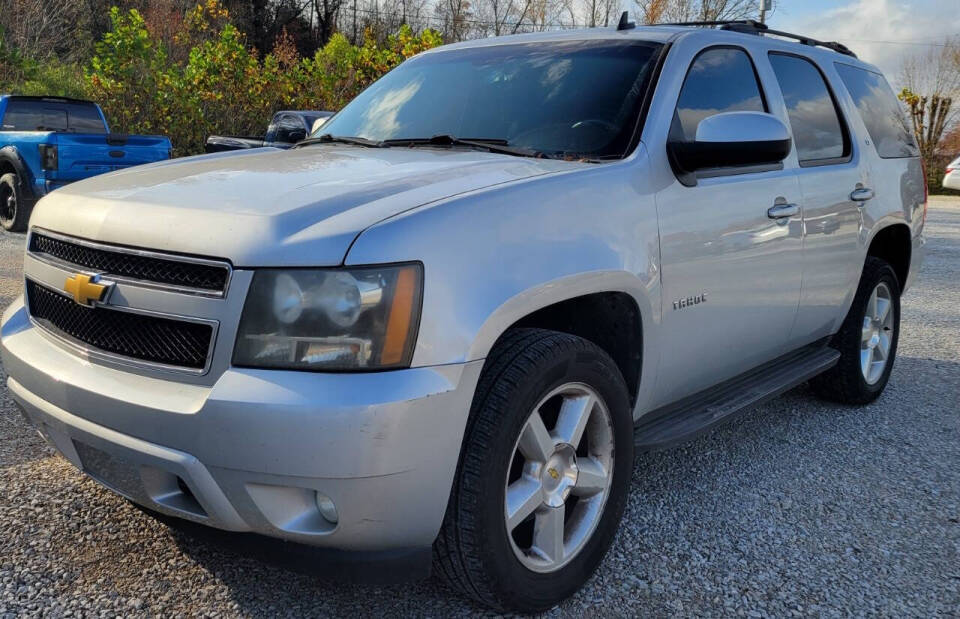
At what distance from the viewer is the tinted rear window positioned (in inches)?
437

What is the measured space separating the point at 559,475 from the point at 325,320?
91 centimetres

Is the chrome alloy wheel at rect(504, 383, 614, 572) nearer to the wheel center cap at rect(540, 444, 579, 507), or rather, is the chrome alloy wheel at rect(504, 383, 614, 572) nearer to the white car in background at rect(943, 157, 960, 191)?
the wheel center cap at rect(540, 444, 579, 507)

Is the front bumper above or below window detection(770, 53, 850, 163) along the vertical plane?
below

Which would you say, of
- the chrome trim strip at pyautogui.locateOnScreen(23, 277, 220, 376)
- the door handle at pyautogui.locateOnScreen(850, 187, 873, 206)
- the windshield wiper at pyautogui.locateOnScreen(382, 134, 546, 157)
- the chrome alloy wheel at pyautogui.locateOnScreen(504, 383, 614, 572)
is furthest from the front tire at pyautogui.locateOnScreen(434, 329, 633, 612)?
the door handle at pyautogui.locateOnScreen(850, 187, 873, 206)

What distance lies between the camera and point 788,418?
4.36 metres

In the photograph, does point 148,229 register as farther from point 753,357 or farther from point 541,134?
point 753,357

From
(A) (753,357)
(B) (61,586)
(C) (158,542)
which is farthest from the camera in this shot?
(A) (753,357)

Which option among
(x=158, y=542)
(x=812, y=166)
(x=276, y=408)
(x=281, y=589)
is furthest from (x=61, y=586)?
(x=812, y=166)

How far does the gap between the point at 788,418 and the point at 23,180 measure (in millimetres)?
9163

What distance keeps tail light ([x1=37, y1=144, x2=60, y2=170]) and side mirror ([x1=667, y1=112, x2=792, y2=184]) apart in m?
8.66

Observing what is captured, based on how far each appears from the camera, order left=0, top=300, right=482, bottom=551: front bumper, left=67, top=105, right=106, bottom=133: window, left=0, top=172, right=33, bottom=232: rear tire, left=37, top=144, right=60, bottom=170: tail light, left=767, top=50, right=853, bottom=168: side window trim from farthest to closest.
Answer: left=67, top=105, right=106, bottom=133: window < left=0, top=172, right=33, bottom=232: rear tire < left=37, top=144, right=60, bottom=170: tail light < left=767, top=50, right=853, bottom=168: side window trim < left=0, top=300, right=482, bottom=551: front bumper

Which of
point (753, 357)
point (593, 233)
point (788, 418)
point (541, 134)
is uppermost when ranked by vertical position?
point (541, 134)

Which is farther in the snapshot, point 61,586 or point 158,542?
point 158,542

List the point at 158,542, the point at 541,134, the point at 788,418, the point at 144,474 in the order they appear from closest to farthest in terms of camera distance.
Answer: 1. the point at 144,474
2. the point at 158,542
3. the point at 541,134
4. the point at 788,418
